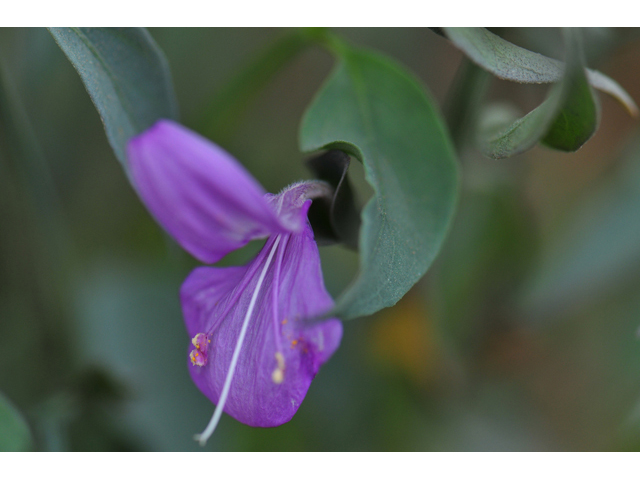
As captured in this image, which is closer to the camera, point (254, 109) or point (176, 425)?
point (176, 425)

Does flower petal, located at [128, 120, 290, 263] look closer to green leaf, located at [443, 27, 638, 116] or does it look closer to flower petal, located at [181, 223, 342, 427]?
flower petal, located at [181, 223, 342, 427]

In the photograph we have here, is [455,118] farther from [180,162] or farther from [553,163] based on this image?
[553,163]

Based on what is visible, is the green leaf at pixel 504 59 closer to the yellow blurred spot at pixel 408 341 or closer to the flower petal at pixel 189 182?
the flower petal at pixel 189 182

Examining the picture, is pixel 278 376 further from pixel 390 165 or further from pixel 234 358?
pixel 390 165

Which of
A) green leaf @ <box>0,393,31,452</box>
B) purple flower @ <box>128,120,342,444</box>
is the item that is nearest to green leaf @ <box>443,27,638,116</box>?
purple flower @ <box>128,120,342,444</box>

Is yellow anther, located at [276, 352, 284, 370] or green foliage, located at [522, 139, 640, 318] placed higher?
yellow anther, located at [276, 352, 284, 370]
